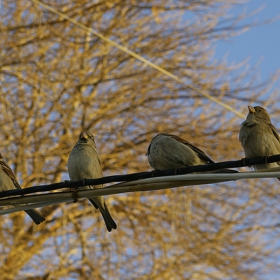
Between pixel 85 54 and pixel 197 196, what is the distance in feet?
9.95

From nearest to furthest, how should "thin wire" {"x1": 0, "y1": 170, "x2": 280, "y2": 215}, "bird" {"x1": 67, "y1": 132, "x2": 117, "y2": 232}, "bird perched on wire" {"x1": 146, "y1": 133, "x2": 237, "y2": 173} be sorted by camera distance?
"thin wire" {"x1": 0, "y1": 170, "x2": 280, "y2": 215}
"bird perched on wire" {"x1": 146, "y1": 133, "x2": 237, "y2": 173}
"bird" {"x1": 67, "y1": 132, "x2": 117, "y2": 232}

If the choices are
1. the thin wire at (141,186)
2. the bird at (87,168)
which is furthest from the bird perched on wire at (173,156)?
the thin wire at (141,186)

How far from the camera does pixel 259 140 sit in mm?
5652

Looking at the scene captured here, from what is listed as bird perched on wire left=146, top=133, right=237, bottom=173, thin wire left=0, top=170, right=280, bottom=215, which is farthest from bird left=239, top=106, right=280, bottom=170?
thin wire left=0, top=170, right=280, bottom=215

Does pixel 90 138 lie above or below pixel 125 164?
below

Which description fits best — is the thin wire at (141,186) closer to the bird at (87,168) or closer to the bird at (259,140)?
the bird at (259,140)

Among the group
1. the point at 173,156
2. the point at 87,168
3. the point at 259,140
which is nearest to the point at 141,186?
the point at 173,156

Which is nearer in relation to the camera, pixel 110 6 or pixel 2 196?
pixel 2 196

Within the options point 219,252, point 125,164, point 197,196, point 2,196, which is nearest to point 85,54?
point 125,164

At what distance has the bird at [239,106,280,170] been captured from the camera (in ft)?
18.5

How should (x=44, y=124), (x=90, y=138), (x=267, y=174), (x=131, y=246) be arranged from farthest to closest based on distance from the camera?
(x=44, y=124) → (x=131, y=246) → (x=90, y=138) → (x=267, y=174)

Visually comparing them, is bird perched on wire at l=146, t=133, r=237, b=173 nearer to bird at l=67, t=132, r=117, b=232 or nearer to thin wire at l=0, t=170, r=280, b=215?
bird at l=67, t=132, r=117, b=232

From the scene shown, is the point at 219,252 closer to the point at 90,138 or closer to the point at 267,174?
the point at 90,138

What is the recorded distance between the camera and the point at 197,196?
34.0 ft
